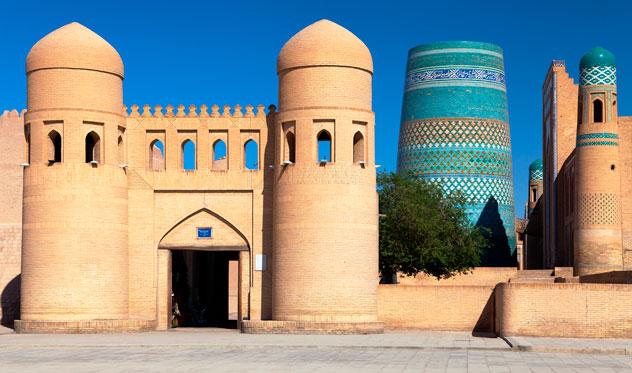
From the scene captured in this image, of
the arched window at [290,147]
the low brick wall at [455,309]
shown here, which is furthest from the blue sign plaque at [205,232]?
the low brick wall at [455,309]

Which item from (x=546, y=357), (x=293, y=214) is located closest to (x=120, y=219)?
(x=293, y=214)

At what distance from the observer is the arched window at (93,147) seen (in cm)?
2512

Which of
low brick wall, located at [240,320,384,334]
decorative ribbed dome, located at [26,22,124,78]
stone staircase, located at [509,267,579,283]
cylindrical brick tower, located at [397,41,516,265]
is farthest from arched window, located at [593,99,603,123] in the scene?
decorative ribbed dome, located at [26,22,124,78]

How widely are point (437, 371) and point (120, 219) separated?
1227cm

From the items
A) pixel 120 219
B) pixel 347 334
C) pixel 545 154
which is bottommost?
pixel 347 334

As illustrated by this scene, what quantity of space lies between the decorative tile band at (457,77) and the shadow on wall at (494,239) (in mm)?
4568

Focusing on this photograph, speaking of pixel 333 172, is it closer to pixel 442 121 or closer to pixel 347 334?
pixel 347 334

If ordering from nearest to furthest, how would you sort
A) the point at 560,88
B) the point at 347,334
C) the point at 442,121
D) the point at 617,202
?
the point at 347,334
the point at 617,202
the point at 560,88
the point at 442,121

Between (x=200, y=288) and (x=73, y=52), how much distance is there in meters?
8.53

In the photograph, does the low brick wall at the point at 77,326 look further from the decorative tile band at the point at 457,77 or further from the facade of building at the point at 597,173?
the decorative tile band at the point at 457,77

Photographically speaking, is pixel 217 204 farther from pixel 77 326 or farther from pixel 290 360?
pixel 290 360

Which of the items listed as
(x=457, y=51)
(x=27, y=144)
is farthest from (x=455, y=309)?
(x=457, y=51)

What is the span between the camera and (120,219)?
2519cm

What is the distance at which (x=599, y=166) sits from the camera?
33.2 meters
